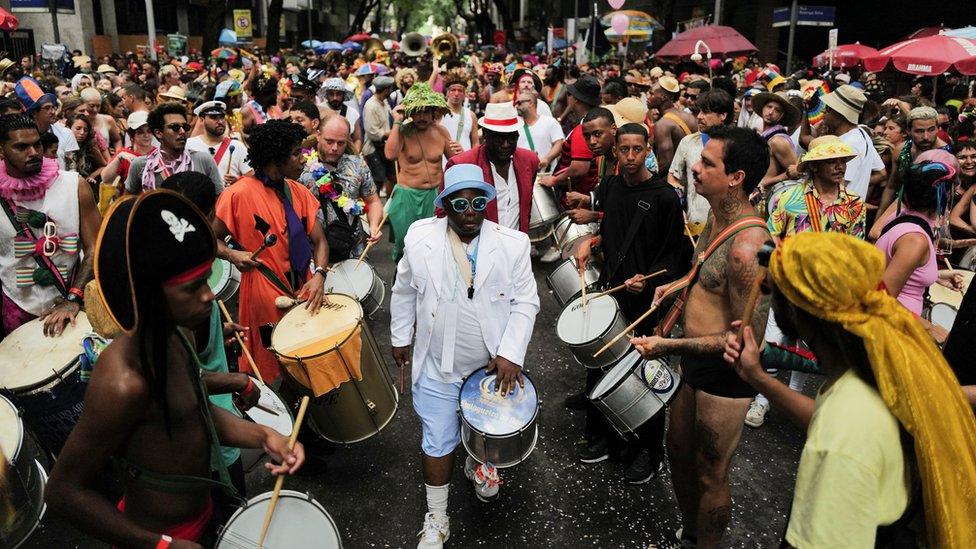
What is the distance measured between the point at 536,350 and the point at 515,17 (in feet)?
257

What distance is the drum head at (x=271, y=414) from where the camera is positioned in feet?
11.5

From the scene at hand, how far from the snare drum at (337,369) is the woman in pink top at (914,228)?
2.97m

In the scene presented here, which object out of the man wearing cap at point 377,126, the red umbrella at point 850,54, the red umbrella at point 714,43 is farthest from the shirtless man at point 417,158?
the red umbrella at point 850,54

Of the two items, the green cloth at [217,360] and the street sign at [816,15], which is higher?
the street sign at [816,15]

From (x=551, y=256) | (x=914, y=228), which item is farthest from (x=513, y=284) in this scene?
(x=551, y=256)

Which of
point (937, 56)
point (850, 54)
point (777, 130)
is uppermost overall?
point (850, 54)

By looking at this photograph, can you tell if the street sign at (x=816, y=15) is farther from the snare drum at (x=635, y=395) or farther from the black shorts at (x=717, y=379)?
the black shorts at (x=717, y=379)

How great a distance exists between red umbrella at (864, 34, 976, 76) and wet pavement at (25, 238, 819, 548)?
8479 millimetres

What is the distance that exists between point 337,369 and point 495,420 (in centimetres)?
90

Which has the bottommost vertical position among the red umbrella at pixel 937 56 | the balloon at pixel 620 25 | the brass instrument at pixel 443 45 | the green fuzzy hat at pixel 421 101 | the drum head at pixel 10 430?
the drum head at pixel 10 430

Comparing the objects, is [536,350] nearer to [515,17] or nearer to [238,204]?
[238,204]

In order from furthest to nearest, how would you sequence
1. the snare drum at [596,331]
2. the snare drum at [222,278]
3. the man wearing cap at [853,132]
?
1. the man wearing cap at [853,132]
2. the snare drum at [222,278]
3. the snare drum at [596,331]

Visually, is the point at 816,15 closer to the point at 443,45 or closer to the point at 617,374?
the point at 443,45

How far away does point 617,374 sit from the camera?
402cm
